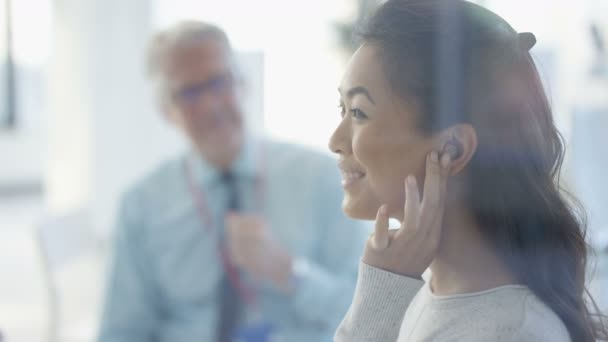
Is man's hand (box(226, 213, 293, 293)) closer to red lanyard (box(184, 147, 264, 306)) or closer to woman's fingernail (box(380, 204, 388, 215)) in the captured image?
red lanyard (box(184, 147, 264, 306))

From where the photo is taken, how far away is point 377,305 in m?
0.45

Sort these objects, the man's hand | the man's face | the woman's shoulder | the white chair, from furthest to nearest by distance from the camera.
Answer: the white chair
the man's face
the man's hand
the woman's shoulder

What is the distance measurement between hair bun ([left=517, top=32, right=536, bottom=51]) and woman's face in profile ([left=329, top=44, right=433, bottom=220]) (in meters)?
0.07

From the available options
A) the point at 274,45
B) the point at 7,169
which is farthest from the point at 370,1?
the point at 7,169

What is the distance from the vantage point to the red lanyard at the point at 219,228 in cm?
108

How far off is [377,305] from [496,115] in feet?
0.42

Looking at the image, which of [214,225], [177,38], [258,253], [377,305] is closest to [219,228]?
[214,225]

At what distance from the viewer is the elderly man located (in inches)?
42.4

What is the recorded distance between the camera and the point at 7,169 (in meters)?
5.51

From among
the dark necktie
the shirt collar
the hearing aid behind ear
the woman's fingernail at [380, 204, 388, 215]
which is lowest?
the dark necktie

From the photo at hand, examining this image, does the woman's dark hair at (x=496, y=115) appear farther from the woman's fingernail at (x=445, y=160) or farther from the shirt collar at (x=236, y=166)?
the shirt collar at (x=236, y=166)

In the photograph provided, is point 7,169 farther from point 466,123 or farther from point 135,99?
point 466,123

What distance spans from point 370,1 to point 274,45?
1.10 m

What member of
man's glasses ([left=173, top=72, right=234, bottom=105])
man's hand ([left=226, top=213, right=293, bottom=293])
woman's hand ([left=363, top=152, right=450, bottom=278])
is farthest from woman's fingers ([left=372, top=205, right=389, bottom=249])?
man's glasses ([left=173, top=72, right=234, bottom=105])
